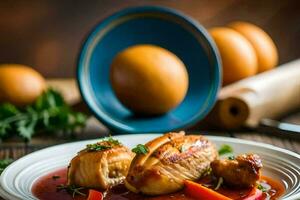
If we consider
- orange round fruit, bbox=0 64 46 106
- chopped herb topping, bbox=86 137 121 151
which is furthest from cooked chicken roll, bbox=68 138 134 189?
orange round fruit, bbox=0 64 46 106

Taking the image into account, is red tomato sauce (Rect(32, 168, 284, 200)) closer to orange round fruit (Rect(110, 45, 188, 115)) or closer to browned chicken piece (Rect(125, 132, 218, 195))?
browned chicken piece (Rect(125, 132, 218, 195))

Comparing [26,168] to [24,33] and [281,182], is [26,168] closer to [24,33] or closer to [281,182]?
[281,182]

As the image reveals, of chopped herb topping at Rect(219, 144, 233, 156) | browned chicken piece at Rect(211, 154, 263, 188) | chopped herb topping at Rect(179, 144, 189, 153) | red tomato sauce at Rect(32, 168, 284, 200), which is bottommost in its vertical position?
red tomato sauce at Rect(32, 168, 284, 200)

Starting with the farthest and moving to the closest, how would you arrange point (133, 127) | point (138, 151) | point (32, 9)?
point (32, 9) < point (133, 127) < point (138, 151)

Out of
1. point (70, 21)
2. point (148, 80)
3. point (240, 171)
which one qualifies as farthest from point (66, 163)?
point (70, 21)

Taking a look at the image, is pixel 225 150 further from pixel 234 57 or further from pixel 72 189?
pixel 234 57

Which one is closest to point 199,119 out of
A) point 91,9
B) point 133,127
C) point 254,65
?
point 133,127

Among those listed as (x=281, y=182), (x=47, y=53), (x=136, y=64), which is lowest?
(x=281, y=182)
